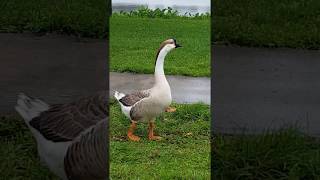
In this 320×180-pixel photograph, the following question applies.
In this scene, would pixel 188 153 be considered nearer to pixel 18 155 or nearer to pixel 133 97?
pixel 133 97

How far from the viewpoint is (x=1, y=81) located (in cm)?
549

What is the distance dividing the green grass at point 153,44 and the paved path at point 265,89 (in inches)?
45.4

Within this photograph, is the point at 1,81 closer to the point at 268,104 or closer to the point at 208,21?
the point at 268,104

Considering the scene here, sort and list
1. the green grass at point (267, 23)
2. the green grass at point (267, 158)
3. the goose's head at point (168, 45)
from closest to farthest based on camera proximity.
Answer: the goose's head at point (168, 45) → the green grass at point (267, 158) → the green grass at point (267, 23)

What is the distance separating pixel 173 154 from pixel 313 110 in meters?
2.17

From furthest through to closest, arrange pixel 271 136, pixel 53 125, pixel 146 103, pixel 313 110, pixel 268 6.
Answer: pixel 268 6
pixel 313 110
pixel 271 136
pixel 53 125
pixel 146 103

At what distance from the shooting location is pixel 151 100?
2.96 metres

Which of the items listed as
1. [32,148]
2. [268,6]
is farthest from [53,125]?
[268,6]

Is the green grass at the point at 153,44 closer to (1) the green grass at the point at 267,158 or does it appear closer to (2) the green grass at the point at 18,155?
(1) the green grass at the point at 267,158

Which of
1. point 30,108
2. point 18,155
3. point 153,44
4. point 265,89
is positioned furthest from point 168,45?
point 265,89

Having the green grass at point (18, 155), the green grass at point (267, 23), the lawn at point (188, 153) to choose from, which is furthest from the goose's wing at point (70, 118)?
the green grass at point (267, 23)

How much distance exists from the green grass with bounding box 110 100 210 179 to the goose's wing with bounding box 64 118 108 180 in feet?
0.18

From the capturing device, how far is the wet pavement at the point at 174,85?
3.22m

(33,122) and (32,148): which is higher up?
(33,122)
